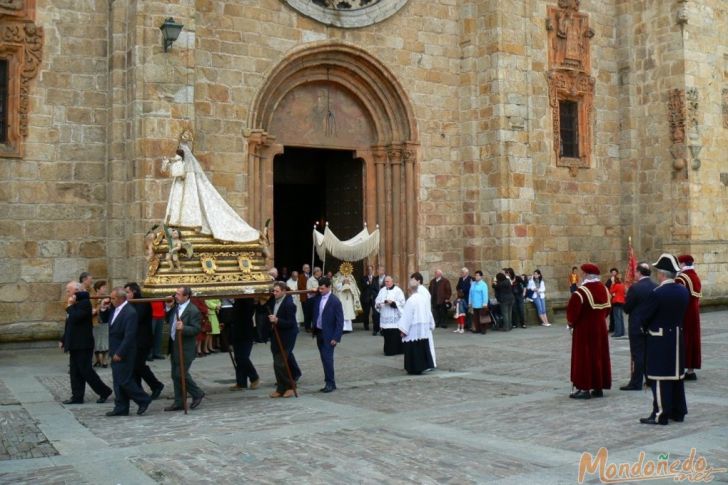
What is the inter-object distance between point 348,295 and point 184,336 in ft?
28.9

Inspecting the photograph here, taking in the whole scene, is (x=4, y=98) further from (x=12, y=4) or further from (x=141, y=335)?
(x=141, y=335)

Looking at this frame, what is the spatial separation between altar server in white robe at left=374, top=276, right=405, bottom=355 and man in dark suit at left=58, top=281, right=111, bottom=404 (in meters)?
5.66

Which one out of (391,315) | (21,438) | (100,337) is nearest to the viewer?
(21,438)

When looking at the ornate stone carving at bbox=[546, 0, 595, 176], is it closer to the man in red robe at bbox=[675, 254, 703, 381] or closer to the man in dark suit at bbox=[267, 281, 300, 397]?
the man in red robe at bbox=[675, 254, 703, 381]

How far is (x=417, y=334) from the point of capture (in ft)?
43.8

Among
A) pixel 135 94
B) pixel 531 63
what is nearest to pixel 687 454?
pixel 135 94

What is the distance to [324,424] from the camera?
30.5ft

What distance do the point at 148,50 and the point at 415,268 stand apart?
8.35m

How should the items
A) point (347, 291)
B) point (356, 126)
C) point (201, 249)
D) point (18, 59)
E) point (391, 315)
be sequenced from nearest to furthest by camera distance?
point (201, 249) → point (391, 315) → point (18, 59) → point (347, 291) → point (356, 126)

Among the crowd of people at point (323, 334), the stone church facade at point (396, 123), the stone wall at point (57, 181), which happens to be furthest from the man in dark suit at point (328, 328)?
the stone wall at point (57, 181)

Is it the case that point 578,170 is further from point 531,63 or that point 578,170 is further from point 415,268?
point 415,268

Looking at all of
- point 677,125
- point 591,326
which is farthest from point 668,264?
point 677,125

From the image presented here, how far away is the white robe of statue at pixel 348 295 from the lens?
62.1 feet

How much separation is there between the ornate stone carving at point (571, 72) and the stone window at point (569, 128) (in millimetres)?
84
